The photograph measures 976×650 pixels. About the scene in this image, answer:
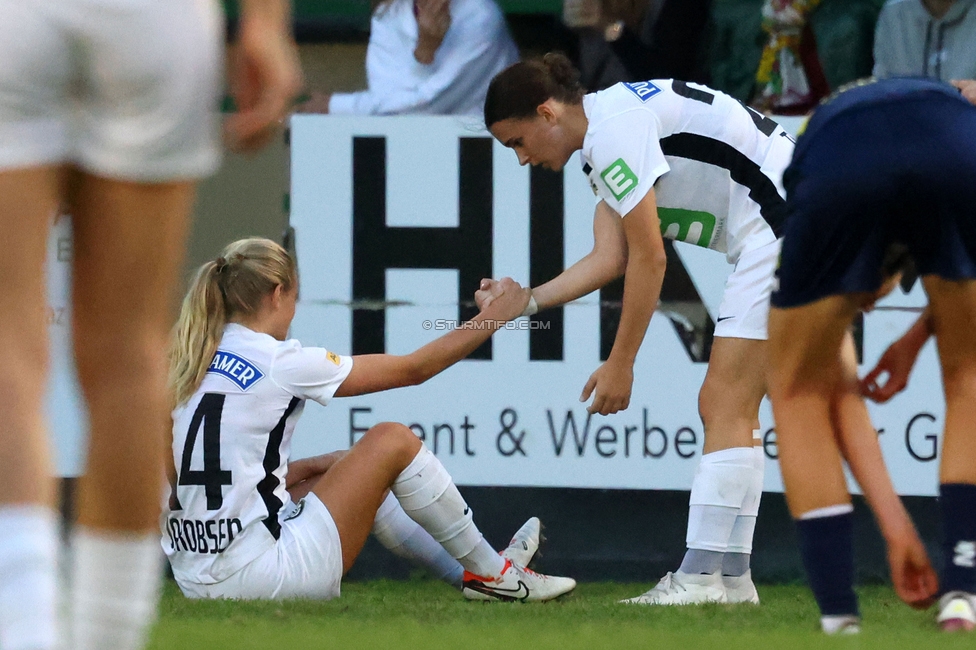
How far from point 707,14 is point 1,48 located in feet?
14.8

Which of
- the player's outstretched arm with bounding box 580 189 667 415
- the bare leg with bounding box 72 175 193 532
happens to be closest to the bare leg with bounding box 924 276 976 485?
the player's outstretched arm with bounding box 580 189 667 415

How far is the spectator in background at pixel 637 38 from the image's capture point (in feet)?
18.5

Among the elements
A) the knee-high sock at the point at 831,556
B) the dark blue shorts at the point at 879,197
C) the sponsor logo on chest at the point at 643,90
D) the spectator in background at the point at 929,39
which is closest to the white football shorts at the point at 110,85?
the dark blue shorts at the point at 879,197

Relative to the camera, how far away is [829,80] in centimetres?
557

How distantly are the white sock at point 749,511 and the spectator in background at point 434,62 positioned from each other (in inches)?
79.2

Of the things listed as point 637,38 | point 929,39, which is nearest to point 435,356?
point 637,38

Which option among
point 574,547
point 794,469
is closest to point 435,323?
point 574,547

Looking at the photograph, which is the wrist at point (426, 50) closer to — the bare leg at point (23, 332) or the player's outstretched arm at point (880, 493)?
the player's outstretched arm at point (880, 493)

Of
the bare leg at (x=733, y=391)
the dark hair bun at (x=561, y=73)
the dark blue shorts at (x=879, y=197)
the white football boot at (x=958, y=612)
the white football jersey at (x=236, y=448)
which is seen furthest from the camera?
the dark hair bun at (x=561, y=73)

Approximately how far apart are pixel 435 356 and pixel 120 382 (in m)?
2.25

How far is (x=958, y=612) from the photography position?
2.87 metres

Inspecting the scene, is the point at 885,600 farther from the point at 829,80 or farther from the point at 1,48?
the point at 1,48

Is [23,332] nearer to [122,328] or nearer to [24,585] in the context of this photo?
[122,328]

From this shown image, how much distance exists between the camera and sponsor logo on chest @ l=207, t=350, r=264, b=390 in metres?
4.02
